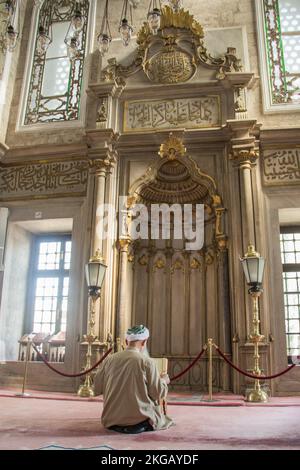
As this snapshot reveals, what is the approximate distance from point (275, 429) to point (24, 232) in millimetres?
6685

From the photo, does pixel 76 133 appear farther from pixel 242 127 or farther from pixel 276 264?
pixel 276 264

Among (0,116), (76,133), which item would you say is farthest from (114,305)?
(0,116)

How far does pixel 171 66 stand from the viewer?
846cm

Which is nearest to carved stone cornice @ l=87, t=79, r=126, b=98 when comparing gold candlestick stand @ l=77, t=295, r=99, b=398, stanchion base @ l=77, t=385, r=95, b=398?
gold candlestick stand @ l=77, t=295, r=99, b=398

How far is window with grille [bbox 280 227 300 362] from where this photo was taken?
7.76 m

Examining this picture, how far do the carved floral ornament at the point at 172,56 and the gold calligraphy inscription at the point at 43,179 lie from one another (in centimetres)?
194

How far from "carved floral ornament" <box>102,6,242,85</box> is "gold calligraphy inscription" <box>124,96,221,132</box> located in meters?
0.48

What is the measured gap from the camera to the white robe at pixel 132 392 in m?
3.47

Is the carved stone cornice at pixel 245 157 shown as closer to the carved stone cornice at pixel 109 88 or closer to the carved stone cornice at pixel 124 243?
the carved stone cornice at pixel 124 243

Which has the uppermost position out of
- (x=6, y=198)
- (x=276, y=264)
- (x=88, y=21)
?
(x=88, y=21)

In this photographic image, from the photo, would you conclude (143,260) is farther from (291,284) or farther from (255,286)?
(291,284)

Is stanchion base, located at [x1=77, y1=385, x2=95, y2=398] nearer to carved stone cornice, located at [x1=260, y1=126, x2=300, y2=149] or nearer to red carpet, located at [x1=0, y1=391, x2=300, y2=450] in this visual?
red carpet, located at [x1=0, y1=391, x2=300, y2=450]

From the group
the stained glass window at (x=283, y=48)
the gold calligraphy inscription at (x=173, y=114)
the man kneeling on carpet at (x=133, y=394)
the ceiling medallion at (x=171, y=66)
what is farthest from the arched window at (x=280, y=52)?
the man kneeling on carpet at (x=133, y=394)

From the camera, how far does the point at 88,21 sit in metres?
9.58
